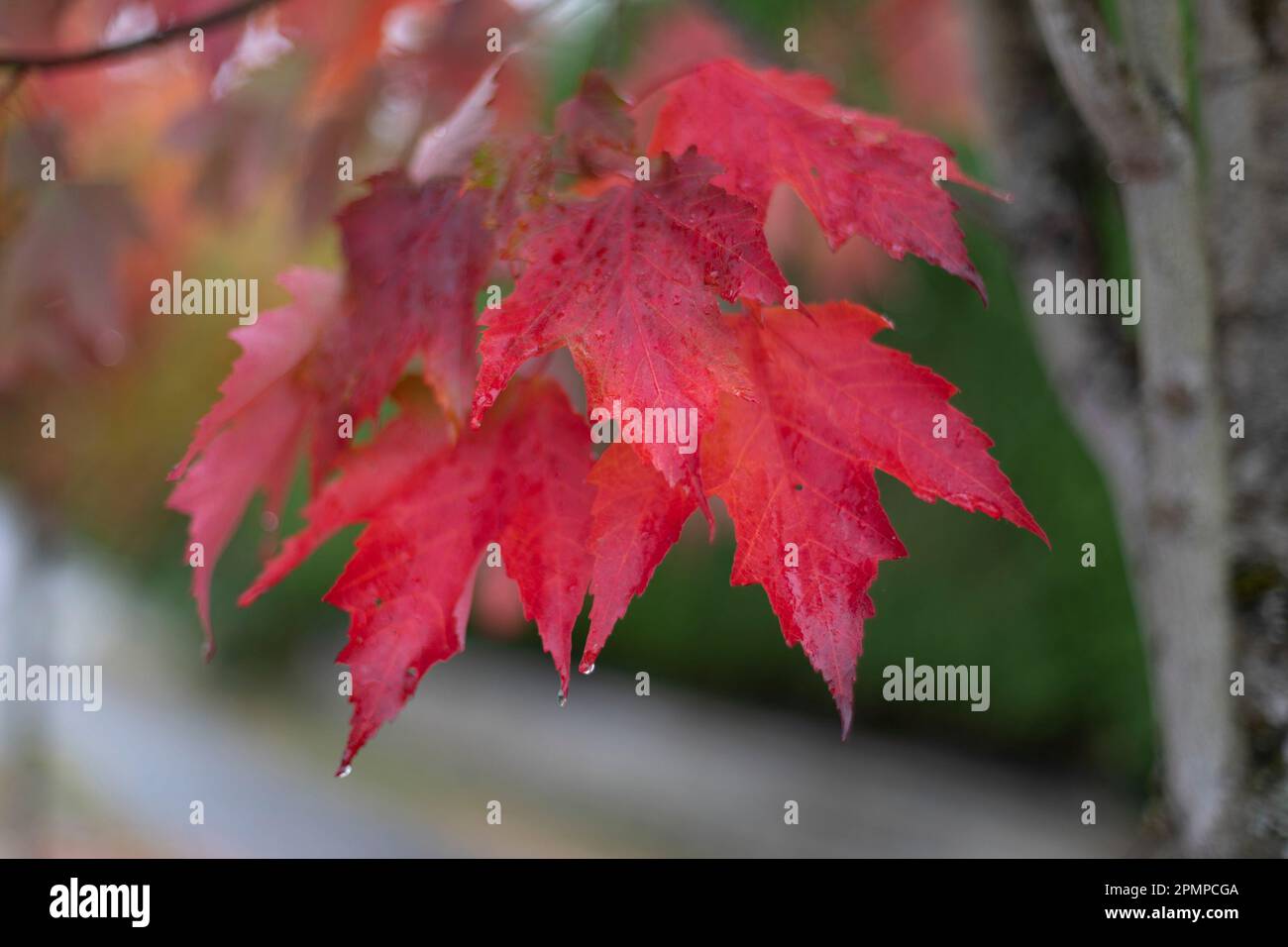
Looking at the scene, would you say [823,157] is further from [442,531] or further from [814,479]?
[442,531]

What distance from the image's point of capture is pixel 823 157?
64 centimetres

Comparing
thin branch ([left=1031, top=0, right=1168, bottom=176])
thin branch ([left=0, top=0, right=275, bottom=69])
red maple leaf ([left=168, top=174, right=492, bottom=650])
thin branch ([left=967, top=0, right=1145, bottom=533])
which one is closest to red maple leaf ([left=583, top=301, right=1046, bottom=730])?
red maple leaf ([left=168, top=174, right=492, bottom=650])

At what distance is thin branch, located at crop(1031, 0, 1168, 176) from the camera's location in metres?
0.76

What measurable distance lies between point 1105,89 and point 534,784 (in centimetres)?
361

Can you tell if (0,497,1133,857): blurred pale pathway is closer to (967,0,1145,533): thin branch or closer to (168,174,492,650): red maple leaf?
(967,0,1145,533): thin branch

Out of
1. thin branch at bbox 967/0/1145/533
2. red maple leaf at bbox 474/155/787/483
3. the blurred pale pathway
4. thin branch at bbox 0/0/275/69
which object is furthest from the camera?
the blurred pale pathway

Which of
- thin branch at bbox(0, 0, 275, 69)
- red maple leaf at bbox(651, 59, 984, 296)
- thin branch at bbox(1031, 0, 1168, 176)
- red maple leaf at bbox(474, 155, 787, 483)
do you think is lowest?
red maple leaf at bbox(474, 155, 787, 483)

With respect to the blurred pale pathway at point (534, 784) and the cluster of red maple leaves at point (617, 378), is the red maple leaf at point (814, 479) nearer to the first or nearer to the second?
the cluster of red maple leaves at point (617, 378)

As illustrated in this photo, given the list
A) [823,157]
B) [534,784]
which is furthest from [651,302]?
[534,784]

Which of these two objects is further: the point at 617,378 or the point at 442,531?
the point at 442,531

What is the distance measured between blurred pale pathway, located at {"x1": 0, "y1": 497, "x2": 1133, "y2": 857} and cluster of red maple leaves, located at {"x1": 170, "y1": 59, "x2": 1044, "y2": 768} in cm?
260

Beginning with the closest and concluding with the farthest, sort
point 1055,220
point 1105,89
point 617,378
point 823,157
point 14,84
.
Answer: point 617,378 < point 823,157 < point 1105,89 < point 14,84 < point 1055,220

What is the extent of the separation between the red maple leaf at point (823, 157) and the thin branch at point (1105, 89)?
0.55ft
